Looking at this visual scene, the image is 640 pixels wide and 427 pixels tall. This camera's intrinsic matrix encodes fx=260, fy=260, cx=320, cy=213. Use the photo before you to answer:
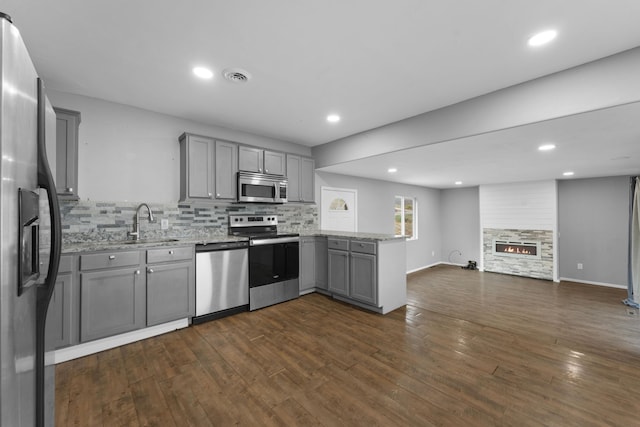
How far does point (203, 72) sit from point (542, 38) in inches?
107

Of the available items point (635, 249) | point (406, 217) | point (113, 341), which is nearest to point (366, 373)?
point (113, 341)

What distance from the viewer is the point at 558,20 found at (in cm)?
170

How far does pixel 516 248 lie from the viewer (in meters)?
6.27

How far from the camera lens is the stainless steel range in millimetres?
3543

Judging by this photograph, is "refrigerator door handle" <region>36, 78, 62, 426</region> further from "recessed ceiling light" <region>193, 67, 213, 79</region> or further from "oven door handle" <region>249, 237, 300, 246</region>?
"oven door handle" <region>249, 237, 300, 246</region>

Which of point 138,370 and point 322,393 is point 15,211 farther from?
point 138,370

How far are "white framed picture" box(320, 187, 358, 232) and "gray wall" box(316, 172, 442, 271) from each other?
0.12 m

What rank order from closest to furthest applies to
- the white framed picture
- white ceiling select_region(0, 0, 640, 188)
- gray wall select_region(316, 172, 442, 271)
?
1. white ceiling select_region(0, 0, 640, 188)
2. the white framed picture
3. gray wall select_region(316, 172, 442, 271)

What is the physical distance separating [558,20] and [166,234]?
417 centimetres

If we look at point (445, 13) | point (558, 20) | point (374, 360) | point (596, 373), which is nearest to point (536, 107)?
point (558, 20)

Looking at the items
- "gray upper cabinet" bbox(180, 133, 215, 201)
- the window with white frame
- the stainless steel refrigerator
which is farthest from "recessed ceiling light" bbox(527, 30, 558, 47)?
the window with white frame

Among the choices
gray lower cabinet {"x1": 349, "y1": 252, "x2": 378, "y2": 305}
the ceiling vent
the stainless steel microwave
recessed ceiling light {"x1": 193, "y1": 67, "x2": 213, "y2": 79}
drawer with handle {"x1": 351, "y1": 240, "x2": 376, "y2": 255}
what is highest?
recessed ceiling light {"x1": 193, "y1": 67, "x2": 213, "y2": 79}

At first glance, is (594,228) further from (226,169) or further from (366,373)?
(226,169)

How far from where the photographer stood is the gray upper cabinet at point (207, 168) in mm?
3297
